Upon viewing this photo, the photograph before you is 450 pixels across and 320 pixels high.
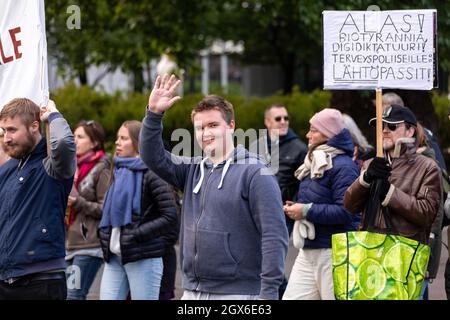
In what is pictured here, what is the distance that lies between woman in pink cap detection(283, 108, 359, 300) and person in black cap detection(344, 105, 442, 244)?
883 millimetres

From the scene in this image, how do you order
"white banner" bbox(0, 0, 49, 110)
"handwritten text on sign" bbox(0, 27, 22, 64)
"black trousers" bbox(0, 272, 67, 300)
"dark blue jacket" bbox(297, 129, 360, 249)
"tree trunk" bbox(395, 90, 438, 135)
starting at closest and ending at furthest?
"black trousers" bbox(0, 272, 67, 300)
"white banner" bbox(0, 0, 49, 110)
"handwritten text on sign" bbox(0, 27, 22, 64)
"dark blue jacket" bbox(297, 129, 360, 249)
"tree trunk" bbox(395, 90, 438, 135)

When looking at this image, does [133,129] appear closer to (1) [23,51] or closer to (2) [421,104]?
(1) [23,51]

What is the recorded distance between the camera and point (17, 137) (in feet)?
20.5

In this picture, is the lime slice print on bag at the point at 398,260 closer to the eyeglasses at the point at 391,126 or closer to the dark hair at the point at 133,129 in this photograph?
the eyeglasses at the point at 391,126

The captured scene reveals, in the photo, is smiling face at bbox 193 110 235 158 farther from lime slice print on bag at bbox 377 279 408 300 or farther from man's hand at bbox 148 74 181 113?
lime slice print on bag at bbox 377 279 408 300

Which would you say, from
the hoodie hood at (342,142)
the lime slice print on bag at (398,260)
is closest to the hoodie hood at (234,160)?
the lime slice print on bag at (398,260)

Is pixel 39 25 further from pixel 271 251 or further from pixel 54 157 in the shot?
pixel 271 251

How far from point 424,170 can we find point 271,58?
943 inches

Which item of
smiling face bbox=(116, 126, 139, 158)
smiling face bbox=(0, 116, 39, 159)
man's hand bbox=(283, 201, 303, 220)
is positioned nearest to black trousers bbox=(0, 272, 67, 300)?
smiling face bbox=(0, 116, 39, 159)

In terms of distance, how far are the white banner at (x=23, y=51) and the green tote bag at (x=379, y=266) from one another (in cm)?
214

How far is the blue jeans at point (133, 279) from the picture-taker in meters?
8.23

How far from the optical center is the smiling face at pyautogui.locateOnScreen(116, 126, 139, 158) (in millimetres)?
8391

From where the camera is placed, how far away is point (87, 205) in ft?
29.0
